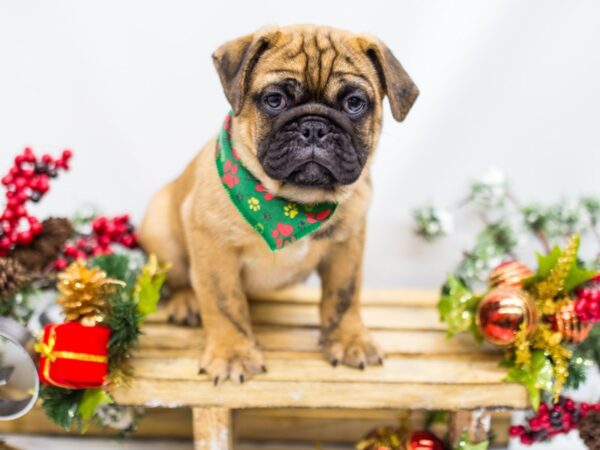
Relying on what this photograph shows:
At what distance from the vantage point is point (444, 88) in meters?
3.18

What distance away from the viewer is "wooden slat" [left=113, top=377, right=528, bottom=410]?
95.2 inches

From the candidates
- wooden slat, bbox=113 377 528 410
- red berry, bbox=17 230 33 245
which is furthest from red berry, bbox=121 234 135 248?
wooden slat, bbox=113 377 528 410

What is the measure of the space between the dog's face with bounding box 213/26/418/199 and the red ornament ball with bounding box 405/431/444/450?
34.1 inches

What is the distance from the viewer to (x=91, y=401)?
238 centimetres

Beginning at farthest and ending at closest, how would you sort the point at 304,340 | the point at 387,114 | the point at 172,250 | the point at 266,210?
the point at 387,114 < the point at 172,250 < the point at 304,340 < the point at 266,210

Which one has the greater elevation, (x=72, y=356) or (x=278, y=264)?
(x=278, y=264)

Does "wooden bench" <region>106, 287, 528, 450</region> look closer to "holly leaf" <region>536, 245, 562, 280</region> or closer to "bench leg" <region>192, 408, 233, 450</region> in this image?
"bench leg" <region>192, 408, 233, 450</region>

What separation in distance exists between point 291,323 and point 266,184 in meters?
0.64

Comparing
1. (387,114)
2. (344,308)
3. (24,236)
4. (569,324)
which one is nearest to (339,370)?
(344,308)

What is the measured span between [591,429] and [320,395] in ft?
2.63

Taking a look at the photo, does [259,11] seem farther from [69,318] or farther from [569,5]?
[69,318]

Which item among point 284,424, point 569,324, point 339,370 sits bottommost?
point 284,424

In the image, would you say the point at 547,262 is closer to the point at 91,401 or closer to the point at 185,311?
the point at 185,311

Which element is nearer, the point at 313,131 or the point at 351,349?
the point at 313,131
